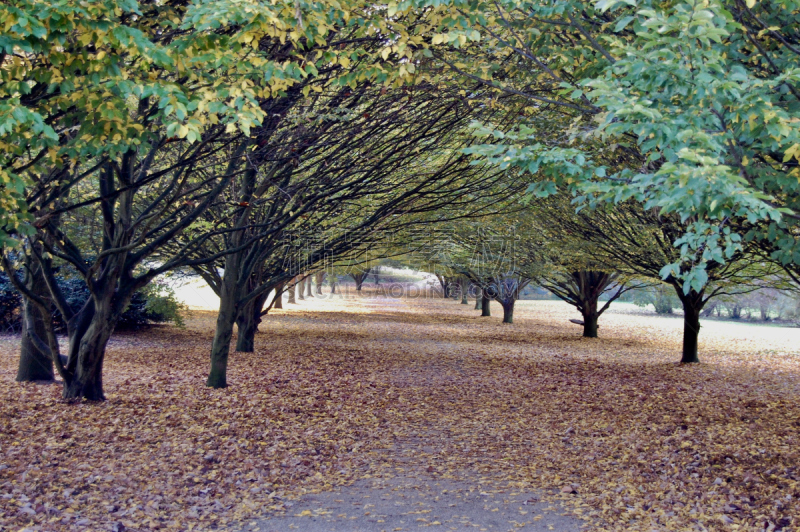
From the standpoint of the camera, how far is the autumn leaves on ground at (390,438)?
4.87m

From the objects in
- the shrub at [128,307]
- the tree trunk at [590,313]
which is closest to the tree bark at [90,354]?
the shrub at [128,307]

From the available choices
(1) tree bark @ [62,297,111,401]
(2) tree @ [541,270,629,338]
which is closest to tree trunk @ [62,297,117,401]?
(1) tree bark @ [62,297,111,401]

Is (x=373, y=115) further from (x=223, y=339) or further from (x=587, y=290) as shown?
(x=587, y=290)

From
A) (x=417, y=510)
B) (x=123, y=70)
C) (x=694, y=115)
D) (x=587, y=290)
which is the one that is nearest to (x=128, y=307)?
(x=123, y=70)

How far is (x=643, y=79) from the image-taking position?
13.6 feet

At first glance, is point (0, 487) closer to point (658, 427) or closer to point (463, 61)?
point (463, 61)

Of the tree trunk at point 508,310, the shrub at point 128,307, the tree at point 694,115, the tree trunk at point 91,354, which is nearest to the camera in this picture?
the tree at point 694,115

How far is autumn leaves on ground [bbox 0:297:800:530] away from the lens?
4.87 metres

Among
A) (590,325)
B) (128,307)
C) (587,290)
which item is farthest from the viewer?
(590,325)

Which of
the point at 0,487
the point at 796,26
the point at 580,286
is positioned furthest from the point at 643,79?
the point at 580,286

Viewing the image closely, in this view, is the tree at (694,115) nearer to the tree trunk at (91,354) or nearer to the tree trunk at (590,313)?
the tree trunk at (91,354)

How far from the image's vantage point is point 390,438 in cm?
730

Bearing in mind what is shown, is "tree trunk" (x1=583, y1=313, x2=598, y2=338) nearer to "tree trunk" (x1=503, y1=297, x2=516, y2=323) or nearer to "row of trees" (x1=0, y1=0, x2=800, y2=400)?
"tree trunk" (x1=503, y1=297, x2=516, y2=323)

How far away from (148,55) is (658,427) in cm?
710
